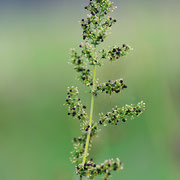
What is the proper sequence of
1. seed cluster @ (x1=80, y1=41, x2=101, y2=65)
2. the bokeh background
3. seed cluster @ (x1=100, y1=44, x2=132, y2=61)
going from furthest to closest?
the bokeh background
seed cluster @ (x1=100, y1=44, x2=132, y2=61)
seed cluster @ (x1=80, y1=41, x2=101, y2=65)

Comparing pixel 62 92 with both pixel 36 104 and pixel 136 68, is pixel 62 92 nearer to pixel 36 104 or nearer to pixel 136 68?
pixel 36 104

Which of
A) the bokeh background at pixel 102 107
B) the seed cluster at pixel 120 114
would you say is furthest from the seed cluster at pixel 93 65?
the bokeh background at pixel 102 107

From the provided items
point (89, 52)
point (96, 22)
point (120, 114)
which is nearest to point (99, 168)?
point (120, 114)

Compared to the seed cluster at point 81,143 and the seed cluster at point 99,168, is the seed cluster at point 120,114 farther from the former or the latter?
the seed cluster at point 99,168

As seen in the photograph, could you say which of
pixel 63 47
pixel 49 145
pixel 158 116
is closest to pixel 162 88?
pixel 158 116

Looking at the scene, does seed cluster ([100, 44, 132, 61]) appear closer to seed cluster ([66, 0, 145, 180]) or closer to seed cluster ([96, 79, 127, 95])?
seed cluster ([66, 0, 145, 180])

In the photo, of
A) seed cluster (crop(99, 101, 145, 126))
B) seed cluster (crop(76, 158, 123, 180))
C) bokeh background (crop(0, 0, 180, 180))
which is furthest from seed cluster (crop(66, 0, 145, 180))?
bokeh background (crop(0, 0, 180, 180))
